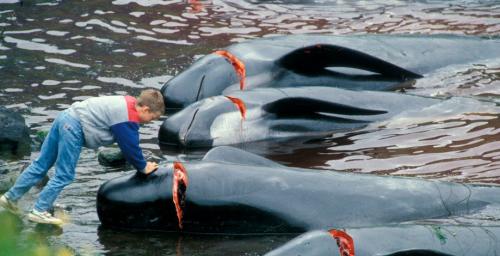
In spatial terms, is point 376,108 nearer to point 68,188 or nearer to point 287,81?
point 287,81

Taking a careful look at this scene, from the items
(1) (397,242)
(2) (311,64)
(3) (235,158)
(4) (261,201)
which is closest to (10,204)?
(3) (235,158)

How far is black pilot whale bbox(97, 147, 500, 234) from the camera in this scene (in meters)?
6.75

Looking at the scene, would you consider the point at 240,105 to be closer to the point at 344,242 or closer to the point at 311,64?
the point at 311,64

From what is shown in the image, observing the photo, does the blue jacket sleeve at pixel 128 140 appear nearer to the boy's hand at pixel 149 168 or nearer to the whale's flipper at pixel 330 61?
the boy's hand at pixel 149 168

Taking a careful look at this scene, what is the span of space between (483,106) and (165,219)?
14.5ft

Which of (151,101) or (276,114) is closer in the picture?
(151,101)

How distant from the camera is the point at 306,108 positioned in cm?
949

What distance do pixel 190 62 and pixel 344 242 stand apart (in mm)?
7255

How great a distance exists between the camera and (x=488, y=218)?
660 cm

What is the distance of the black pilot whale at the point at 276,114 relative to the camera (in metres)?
9.15

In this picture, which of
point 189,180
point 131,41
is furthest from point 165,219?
point 131,41

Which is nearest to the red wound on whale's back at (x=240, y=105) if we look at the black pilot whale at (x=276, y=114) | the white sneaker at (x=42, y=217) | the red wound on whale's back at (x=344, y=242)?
the black pilot whale at (x=276, y=114)

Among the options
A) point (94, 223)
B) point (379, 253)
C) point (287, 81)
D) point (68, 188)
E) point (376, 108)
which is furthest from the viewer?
point (287, 81)

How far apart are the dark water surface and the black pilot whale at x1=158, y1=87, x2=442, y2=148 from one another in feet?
0.51
